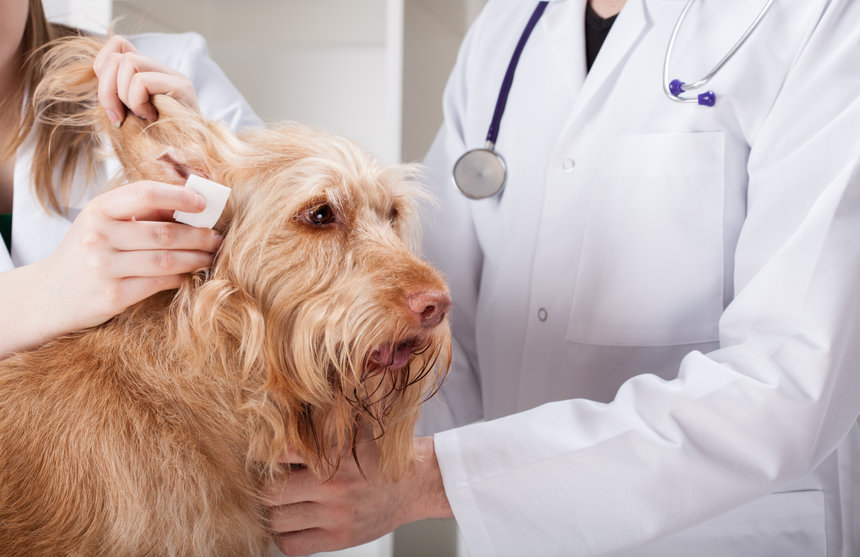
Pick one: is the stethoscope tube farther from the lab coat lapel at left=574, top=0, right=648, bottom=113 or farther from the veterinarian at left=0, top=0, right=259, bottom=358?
the veterinarian at left=0, top=0, right=259, bottom=358

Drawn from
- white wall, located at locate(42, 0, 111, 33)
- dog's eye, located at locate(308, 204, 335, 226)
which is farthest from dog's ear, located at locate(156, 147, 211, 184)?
white wall, located at locate(42, 0, 111, 33)

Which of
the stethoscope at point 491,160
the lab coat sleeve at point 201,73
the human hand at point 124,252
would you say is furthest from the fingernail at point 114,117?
the stethoscope at point 491,160

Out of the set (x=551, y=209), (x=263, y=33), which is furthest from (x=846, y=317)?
(x=263, y=33)

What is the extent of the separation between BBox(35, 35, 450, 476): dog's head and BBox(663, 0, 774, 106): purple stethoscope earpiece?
42cm

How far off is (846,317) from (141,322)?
0.73m

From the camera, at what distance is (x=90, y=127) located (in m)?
0.94

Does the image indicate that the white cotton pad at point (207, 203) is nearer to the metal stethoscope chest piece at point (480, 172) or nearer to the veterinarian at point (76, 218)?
the veterinarian at point (76, 218)

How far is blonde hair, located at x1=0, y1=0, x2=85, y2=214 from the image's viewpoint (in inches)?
38.5

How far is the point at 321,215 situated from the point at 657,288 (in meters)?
0.50

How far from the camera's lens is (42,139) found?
99 cm

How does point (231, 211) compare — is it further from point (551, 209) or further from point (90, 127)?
point (551, 209)

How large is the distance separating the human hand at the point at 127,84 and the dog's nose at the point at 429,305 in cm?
37

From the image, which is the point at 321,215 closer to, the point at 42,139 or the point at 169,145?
the point at 169,145

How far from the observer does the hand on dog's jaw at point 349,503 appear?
73 cm
